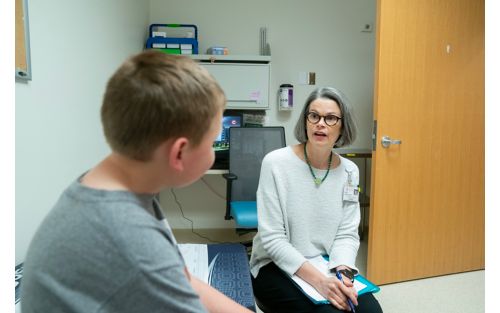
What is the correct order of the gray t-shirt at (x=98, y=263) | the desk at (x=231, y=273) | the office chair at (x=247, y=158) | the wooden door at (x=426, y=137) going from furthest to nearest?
the office chair at (x=247, y=158)
the wooden door at (x=426, y=137)
the desk at (x=231, y=273)
the gray t-shirt at (x=98, y=263)

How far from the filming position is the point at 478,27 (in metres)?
2.54

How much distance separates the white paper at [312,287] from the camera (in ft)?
3.94

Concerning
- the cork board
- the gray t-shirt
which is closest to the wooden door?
the cork board

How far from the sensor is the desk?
1.08 metres

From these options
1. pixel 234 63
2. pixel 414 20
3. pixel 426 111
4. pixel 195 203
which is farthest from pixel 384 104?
pixel 195 203

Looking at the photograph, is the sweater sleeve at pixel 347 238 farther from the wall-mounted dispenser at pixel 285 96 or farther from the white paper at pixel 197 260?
Result: the wall-mounted dispenser at pixel 285 96

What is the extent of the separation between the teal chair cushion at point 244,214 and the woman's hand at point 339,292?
1203mm

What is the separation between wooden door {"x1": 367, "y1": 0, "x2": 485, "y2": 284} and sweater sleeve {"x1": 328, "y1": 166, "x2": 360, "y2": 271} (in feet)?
3.25

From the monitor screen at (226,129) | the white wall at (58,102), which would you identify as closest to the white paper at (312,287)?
the white wall at (58,102)

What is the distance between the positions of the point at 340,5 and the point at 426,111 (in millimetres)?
1641

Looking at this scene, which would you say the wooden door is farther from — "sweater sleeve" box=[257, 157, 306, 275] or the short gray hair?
A: "sweater sleeve" box=[257, 157, 306, 275]

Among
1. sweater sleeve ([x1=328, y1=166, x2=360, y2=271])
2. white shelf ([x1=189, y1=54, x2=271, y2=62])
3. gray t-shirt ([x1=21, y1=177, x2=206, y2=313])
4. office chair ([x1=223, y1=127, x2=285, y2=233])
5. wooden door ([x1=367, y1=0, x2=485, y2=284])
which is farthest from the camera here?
white shelf ([x1=189, y1=54, x2=271, y2=62])

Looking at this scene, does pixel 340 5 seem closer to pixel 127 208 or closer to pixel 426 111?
pixel 426 111

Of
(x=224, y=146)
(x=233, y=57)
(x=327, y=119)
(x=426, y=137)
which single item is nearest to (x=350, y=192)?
(x=327, y=119)
